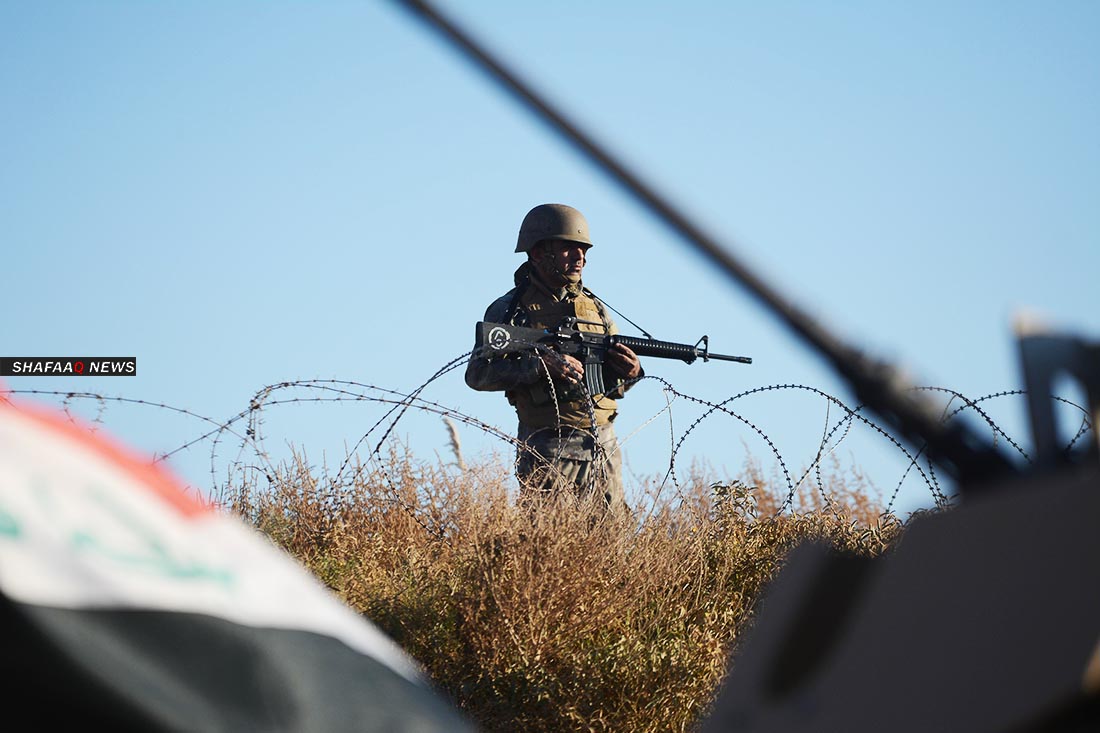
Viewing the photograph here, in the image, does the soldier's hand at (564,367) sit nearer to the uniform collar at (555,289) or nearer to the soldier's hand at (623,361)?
the soldier's hand at (623,361)

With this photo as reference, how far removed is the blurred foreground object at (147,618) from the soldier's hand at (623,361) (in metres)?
6.17

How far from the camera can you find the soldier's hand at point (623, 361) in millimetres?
7191

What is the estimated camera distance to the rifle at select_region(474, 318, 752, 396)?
6723mm

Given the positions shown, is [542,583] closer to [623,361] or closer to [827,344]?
[623,361]

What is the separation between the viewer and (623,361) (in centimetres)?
719

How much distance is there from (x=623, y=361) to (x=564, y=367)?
501 mm

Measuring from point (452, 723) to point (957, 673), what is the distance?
40 centimetres

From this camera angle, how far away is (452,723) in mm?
1022

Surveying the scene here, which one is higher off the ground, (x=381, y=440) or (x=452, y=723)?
(x=381, y=440)

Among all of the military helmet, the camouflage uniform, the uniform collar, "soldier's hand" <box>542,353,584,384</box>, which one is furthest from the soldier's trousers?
the military helmet

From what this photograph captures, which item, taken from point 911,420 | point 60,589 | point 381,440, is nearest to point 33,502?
point 60,589

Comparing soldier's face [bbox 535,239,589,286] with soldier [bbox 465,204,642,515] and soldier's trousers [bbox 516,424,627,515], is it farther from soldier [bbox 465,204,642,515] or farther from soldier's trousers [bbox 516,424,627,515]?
soldier's trousers [bbox 516,424,627,515]

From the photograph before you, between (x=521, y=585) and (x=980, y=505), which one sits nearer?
(x=980, y=505)

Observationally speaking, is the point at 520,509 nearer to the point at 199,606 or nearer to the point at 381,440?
the point at 381,440
